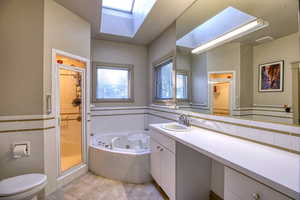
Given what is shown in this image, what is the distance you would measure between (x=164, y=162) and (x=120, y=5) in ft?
10.2

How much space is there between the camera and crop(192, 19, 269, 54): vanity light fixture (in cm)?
133

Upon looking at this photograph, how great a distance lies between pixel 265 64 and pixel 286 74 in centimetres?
19

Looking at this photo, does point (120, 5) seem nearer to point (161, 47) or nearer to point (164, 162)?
point (161, 47)

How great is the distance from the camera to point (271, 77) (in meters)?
1.26

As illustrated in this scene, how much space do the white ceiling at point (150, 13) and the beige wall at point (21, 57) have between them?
1.49 ft

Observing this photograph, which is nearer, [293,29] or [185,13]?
[293,29]

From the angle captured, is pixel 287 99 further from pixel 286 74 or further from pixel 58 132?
pixel 58 132

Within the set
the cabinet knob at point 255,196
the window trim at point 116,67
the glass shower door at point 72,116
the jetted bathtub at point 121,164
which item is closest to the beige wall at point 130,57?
the window trim at point 116,67

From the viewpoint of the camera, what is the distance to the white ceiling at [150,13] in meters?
2.07

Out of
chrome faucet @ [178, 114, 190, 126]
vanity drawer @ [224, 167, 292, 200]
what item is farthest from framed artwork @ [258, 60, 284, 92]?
chrome faucet @ [178, 114, 190, 126]

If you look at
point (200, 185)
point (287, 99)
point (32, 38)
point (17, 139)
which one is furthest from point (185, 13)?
point (17, 139)

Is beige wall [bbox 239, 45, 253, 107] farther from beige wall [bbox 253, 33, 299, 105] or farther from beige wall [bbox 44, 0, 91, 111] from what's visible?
beige wall [bbox 44, 0, 91, 111]

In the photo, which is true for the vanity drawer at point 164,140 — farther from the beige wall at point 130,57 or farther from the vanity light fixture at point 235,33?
the beige wall at point 130,57

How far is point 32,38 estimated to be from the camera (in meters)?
1.81
